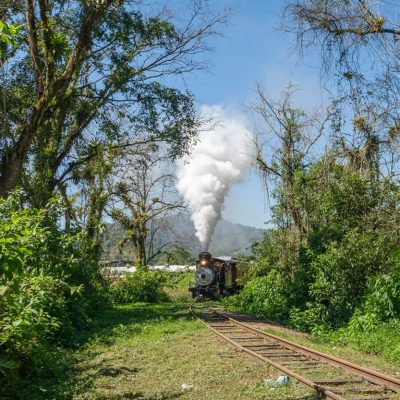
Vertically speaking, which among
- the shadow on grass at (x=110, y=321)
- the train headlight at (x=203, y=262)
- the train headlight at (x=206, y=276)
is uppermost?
the train headlight at (x=203, y=262)

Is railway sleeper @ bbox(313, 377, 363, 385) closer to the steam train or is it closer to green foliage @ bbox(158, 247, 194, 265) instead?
the steam train

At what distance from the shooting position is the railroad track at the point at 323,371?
24.4 feet

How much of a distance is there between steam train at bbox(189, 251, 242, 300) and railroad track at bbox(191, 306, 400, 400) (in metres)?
16.1

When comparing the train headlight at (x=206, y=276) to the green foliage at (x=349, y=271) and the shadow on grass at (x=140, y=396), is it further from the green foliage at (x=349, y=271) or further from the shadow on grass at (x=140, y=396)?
the shadow on grass at (x=140, y=396)

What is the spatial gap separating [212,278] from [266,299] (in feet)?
25.7

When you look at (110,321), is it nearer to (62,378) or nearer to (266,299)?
(266,299)

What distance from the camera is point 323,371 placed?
895cm

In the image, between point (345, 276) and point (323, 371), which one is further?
point (345, 276)

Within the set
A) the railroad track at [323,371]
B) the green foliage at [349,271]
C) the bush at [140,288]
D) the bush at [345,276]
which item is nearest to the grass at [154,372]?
the railroad track at [323,371]

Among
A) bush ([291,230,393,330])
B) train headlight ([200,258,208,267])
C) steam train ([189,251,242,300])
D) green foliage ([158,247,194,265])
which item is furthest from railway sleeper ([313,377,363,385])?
green foliage ([158,247,194,265])

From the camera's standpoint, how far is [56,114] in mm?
21328

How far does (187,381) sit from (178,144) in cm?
1475

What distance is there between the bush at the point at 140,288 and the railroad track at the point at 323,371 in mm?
16075

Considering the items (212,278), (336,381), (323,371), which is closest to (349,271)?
(323,371)
